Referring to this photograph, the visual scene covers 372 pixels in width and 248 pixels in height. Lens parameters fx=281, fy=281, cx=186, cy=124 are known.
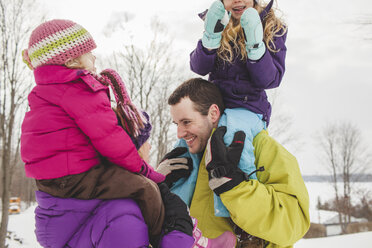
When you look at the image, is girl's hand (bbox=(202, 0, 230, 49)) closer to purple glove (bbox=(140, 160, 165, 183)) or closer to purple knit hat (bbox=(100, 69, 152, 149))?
purple knit hat (bbox=(100, 69, 152, 149))

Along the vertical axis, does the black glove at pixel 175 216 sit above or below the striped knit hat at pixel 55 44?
below

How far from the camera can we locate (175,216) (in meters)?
1.53

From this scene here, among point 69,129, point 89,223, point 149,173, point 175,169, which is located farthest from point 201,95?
point 89,223

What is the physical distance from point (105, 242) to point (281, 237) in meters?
1.00

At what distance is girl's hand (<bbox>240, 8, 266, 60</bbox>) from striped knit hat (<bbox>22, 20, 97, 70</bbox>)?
3.30 ft

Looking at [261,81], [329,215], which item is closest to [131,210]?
[261,81]

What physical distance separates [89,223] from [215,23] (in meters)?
1.43

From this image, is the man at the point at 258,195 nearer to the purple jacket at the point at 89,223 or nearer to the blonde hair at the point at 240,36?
the purple jacket at the point at 89,223

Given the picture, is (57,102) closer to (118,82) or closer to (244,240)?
Answer: (118,82)

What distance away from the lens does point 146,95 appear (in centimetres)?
1152

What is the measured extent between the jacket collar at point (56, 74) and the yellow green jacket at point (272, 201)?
1051 mm

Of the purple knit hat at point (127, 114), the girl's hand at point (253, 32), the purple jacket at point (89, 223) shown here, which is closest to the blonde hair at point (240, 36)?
the girl's hand at point (253, 32)

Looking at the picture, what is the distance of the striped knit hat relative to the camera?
1521 millimetres

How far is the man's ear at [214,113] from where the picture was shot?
214cm
